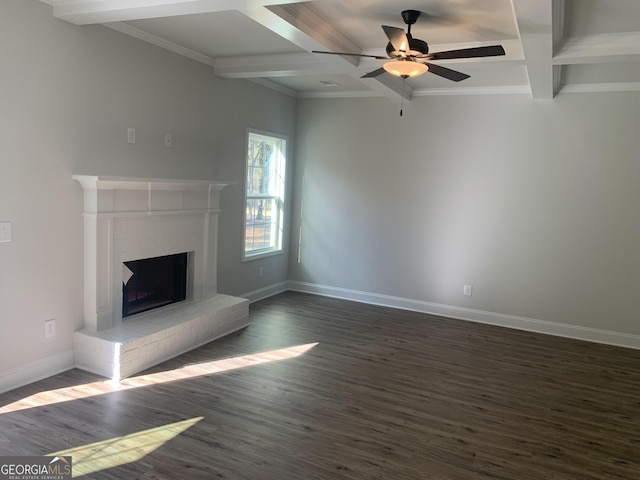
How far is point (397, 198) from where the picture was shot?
5801 millimetres

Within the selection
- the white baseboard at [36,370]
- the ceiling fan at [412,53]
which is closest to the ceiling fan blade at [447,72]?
the ceiling fan at [412,53]

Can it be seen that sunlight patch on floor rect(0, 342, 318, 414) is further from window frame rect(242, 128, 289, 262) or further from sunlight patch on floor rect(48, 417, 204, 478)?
window frame rect(242, 128, 289, 262)

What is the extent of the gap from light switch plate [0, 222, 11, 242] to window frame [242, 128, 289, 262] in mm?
2638

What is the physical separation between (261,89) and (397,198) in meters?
2.10

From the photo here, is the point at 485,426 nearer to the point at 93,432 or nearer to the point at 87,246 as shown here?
the point at 93,432

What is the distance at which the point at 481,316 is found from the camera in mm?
5414

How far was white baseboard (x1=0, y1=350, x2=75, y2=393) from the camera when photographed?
3150mm

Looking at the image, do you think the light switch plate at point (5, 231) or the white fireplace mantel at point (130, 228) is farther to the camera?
the white fireplace mantel at point (130, 228)

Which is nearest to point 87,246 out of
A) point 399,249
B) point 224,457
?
point 224,457

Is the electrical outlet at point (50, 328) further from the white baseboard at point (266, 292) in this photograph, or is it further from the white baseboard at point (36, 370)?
the white baseboard at point (266, 292)

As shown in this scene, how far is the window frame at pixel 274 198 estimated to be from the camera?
543cm

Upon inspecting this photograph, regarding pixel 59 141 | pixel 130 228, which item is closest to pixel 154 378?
pixel 130 228
